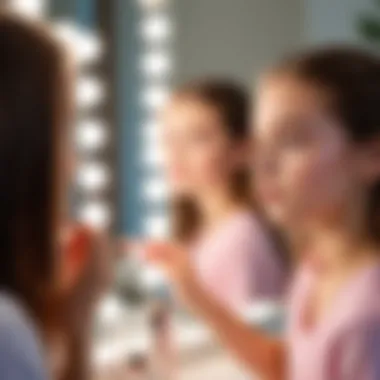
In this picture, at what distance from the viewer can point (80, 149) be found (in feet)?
1.86

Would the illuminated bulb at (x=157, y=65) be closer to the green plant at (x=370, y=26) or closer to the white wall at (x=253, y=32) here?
the white wall at (x=253, y=32)

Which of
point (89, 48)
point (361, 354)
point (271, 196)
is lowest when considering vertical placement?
point (361, 354)

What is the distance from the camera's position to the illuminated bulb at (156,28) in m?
0.59

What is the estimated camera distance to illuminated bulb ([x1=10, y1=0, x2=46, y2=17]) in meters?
0.57

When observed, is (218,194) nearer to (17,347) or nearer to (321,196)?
(321,196)

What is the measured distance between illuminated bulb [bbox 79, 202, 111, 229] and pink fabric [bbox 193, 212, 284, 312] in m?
0.06

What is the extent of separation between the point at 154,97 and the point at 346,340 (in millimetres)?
189

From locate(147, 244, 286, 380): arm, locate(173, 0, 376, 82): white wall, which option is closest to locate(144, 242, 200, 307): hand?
locate(147, 244, 286, 380): arm

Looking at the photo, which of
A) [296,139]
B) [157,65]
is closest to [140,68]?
[157,65]

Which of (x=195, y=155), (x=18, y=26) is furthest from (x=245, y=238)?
(x=18, y=26)

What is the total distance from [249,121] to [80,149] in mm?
102

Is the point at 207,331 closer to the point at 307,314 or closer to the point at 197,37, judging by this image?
the point at 307,314

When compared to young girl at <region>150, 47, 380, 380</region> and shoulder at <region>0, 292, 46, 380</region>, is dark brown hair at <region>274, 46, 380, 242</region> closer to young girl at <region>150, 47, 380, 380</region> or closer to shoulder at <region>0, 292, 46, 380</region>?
young girl at <region>150, 47, 380, 380</region>

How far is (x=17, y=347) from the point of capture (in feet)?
1.50
